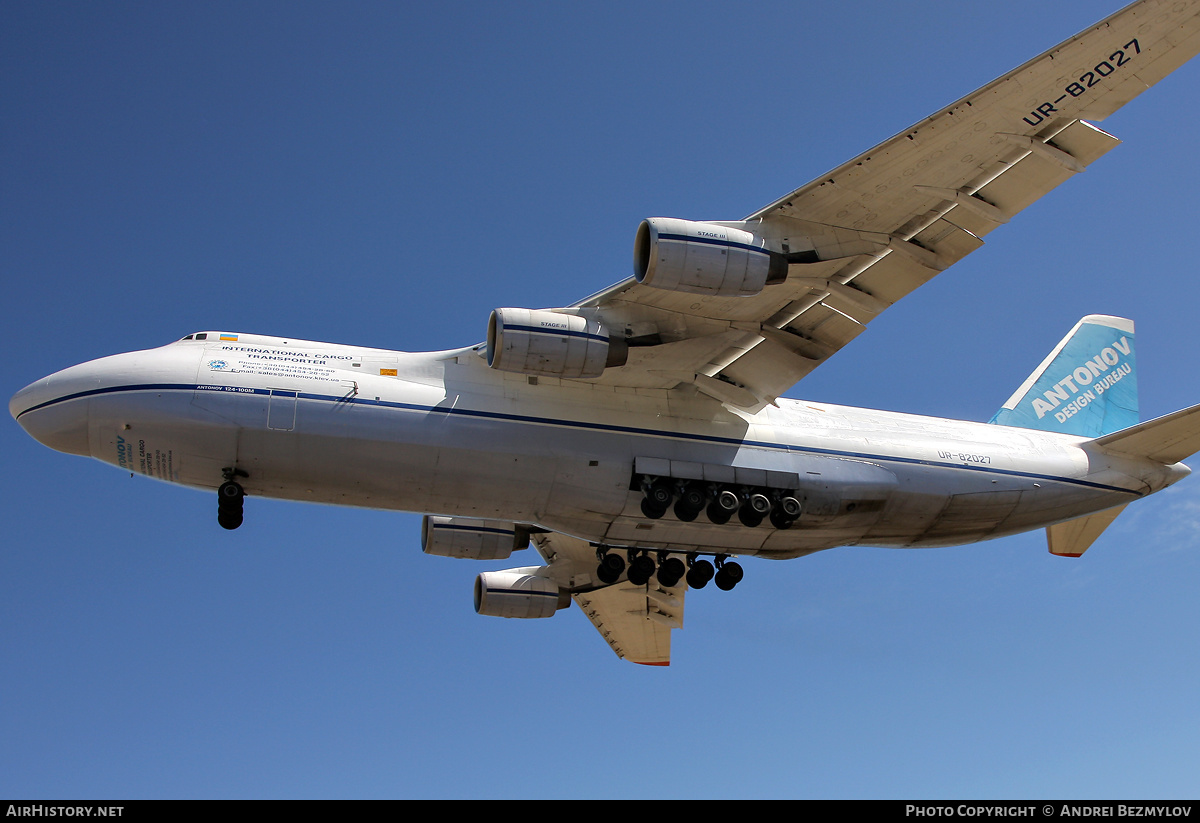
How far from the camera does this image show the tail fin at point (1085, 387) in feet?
53.9

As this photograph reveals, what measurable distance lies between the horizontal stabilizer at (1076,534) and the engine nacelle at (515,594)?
751 centimetres

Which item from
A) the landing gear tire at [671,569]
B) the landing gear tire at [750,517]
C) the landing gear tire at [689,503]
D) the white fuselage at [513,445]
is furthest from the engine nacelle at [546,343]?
A: the landing gear tire at [671,569]

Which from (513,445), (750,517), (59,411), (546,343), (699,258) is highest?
(699,258)

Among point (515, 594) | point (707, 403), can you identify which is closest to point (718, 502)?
point (707, 403)

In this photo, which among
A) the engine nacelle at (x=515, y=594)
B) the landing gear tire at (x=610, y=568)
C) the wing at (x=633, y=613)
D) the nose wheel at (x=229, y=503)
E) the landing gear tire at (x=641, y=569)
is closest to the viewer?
the nose wheel at (x=229, y=503)

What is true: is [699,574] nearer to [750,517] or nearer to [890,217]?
[750,517]

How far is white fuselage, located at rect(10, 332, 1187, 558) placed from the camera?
12164 mm

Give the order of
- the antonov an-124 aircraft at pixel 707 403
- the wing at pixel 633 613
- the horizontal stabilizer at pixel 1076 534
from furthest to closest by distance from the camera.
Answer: the wing at pixel 633 613
the horizontal stabilizer at pixel 1076 534
the antonov an-124 aircraft at pixel 707 403

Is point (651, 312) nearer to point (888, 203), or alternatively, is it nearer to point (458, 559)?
point (888, 203)

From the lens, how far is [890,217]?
1257 cm

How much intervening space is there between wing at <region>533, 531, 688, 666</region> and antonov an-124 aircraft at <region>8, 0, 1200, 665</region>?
303 cm

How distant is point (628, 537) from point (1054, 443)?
6136 millimetres

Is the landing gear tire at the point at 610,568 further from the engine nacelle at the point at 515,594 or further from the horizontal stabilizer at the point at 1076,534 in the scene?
the horizontal stabilizer at the point at 1076,534

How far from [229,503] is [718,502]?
5.50m
